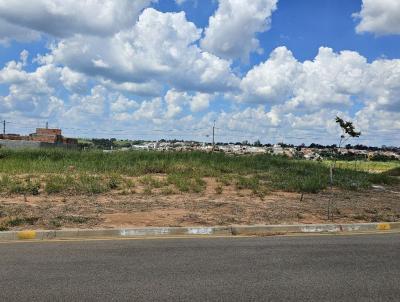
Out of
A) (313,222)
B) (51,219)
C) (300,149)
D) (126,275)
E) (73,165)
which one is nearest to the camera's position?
(126,275)

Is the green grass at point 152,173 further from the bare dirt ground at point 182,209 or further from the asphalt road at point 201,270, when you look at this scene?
the asphalt road at point 201,270

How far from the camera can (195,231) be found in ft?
37.1

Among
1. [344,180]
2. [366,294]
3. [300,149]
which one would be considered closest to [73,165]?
[344,180]

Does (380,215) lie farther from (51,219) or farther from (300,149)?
(300,149)

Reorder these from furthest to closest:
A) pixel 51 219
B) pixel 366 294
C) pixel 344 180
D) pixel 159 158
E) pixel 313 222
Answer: pixel 159 158 < pixel 344 180 < pixel 313 222 < pixel 51 219 < pixel 366 294

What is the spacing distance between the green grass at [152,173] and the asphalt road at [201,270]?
8.95 metres

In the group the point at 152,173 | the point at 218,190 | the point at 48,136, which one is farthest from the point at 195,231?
the point at 48,136

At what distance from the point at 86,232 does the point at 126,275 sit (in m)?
4.07

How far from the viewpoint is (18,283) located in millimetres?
6422

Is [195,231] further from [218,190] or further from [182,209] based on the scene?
[218,190]

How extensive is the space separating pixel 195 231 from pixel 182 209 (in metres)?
3.17

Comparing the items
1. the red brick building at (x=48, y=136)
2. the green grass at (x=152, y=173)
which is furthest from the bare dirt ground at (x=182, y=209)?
the red brick building at (x=48, y=136)

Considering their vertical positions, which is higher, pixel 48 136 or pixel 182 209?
pixel 48 136

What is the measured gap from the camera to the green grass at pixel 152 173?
62.0ft
